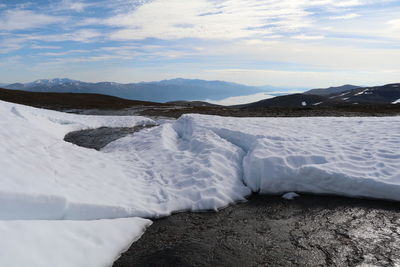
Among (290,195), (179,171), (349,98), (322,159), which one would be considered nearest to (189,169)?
(179,171)

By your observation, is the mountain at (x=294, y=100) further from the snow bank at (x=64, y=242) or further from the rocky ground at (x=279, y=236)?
the snow bank at (x=64, y=242)

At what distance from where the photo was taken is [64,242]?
6469 millimetres

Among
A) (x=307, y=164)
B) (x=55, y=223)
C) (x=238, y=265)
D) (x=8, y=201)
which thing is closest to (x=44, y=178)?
(x=8, y=201)

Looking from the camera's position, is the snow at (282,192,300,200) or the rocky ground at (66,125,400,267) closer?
the rocky ground at (66,125,400,267)

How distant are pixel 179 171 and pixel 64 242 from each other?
530 centimetres

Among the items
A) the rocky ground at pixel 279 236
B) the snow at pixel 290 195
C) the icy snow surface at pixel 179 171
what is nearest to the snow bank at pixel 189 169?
the icy snow surface at pixel 179 171

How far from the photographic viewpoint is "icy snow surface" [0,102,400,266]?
7.76 m

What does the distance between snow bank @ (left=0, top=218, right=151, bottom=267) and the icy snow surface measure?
5cm

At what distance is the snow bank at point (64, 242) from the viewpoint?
572cm

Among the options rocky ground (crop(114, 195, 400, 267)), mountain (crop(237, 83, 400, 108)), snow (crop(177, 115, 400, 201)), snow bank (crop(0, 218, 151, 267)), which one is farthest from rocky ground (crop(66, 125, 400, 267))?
mountain (crop(237, 83, 400, 108))

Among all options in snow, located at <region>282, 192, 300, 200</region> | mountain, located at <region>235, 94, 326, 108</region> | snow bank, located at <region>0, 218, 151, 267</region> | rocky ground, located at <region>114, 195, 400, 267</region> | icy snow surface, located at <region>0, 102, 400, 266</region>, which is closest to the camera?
snow bank, located at <region>0, 218, 151, 267</region>

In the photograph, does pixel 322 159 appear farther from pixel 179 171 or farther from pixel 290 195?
pixel 179 171

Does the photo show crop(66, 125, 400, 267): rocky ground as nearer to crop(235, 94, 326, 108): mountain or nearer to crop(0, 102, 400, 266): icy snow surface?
crop(0, 102, 400, 266): icy snow surface

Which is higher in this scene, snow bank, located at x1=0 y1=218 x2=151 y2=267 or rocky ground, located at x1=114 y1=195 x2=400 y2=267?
snow bank, located at x1=0 y1=218 x2=151 y2=267
